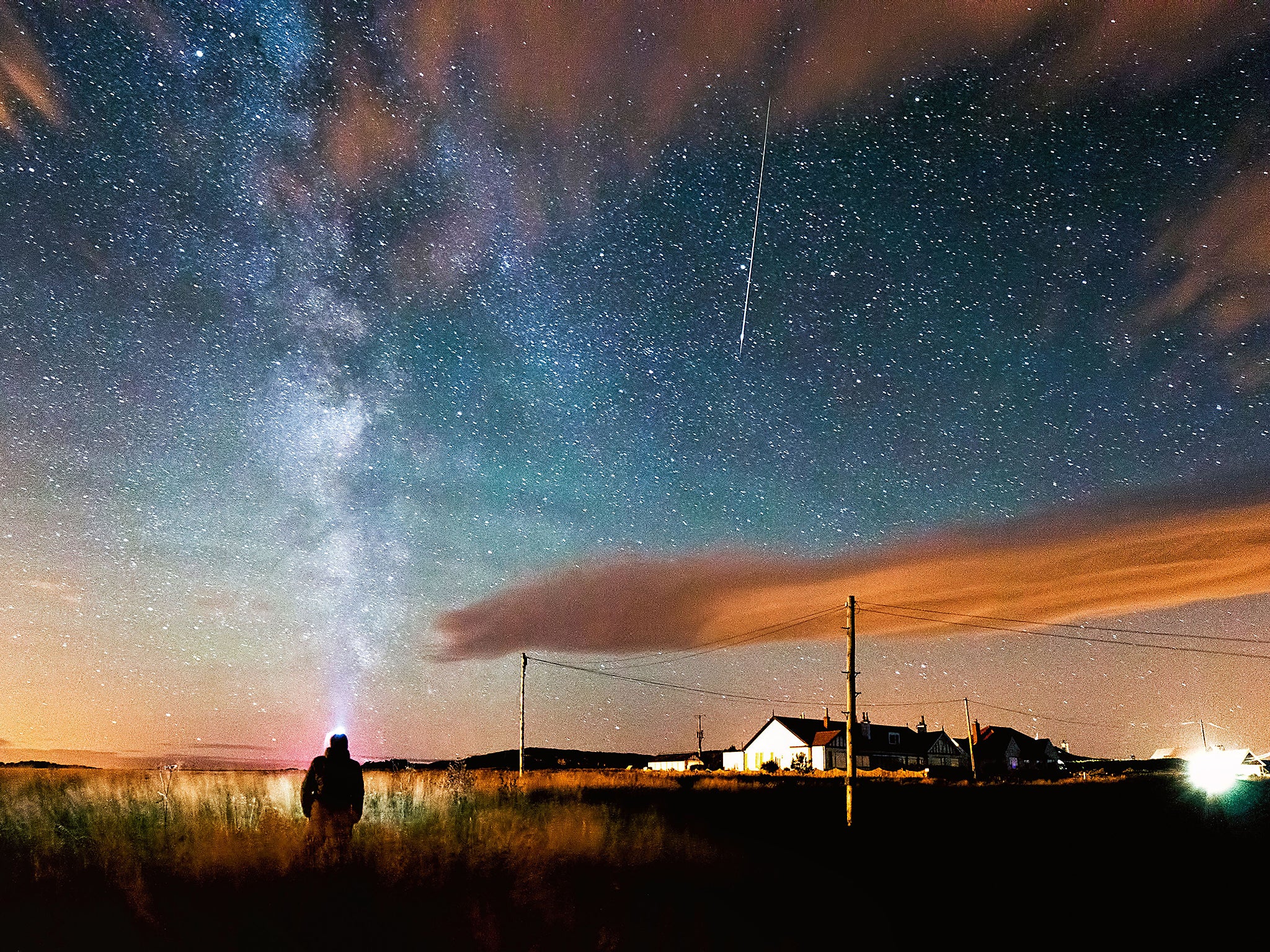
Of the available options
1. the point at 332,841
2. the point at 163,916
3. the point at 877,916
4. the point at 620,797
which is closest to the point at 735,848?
the point at 877,916

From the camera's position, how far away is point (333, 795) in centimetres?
915

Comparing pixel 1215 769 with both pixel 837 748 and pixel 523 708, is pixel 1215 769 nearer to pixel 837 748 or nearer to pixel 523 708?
pixel 837 748

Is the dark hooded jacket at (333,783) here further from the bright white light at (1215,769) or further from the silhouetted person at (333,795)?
the bright white light at (1215,769)

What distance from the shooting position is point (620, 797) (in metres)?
26.0

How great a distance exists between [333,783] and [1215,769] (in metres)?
88.4

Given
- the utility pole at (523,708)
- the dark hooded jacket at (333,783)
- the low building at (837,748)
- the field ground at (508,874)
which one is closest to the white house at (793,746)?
the low building at (837,748)

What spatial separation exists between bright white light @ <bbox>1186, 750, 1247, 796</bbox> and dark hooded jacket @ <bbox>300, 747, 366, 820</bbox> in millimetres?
42119

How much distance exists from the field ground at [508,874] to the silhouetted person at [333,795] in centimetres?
32

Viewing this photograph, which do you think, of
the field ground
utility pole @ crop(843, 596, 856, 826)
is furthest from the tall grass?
utility pole @ crop(843, 596, 856, 826)

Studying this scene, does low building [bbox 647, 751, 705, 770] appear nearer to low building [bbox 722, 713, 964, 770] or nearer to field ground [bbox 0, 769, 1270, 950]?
low building [bbox 722, 713, 964, 770]

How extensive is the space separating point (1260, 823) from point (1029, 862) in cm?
1388

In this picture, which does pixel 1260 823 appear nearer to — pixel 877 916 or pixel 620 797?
pixel 620 797

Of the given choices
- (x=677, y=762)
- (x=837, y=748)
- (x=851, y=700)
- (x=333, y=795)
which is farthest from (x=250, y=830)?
(x=677, y=762)

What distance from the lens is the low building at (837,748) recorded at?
282 feet
